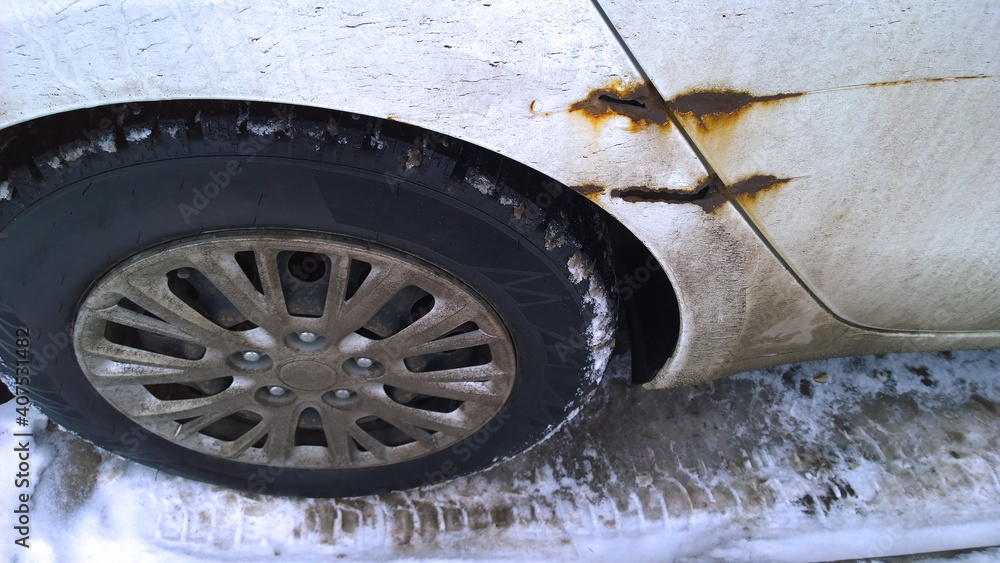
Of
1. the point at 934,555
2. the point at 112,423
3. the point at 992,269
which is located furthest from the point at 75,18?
the point at 934,555

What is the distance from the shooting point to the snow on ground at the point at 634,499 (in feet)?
5.98

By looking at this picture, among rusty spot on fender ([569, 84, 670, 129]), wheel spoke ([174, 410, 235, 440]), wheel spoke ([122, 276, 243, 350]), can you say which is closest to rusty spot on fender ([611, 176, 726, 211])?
rusty spot on fender ([569, 84, 670, 129])

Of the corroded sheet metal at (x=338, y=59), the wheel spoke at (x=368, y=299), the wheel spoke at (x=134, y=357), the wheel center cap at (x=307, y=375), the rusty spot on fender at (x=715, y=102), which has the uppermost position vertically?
the corroded sheet metal at (x=338, y=59)

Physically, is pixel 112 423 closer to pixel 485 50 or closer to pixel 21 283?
pixel 21 283

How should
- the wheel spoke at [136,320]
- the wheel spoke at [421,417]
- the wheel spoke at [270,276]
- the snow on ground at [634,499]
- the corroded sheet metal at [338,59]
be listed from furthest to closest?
1. the snow on ground at [634,499]
2. the wheel spoke at [421,417]
3. the wheel spoke at [136,320]
4. the wheel spoke at [270,276]
5. the corroded sheet metal at [338,59]

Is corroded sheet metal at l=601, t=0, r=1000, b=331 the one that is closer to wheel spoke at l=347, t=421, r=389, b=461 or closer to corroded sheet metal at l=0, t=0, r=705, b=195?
corroded sheet metal at l=0, t=0, r=705, b=195

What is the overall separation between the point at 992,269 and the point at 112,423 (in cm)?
209

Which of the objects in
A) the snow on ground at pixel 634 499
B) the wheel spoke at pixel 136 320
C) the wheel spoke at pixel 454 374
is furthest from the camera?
the snow on ground at pixel 634 499

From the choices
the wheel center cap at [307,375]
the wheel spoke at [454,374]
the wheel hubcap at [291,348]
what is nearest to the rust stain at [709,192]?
the wheel hubcap at [291,348]

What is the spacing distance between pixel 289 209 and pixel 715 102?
76cm

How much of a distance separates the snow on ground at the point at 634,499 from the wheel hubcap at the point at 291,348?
305 millimetres

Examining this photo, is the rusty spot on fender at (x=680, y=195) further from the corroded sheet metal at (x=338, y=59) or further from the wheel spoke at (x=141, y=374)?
the wheel spoke at (x=141, y=374)

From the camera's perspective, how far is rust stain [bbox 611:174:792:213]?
1.12 meters

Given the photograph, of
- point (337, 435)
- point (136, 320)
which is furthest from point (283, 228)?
point (337, 435)
